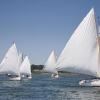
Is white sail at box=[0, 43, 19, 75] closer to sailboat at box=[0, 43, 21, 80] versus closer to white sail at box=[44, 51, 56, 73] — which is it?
sailboat at box=[0, 43, 21, 80]

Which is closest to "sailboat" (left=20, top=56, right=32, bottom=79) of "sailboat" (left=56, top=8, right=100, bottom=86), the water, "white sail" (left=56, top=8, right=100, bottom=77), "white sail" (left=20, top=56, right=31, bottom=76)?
"white sail" (left=20, top=56, right=31, bottom=76)

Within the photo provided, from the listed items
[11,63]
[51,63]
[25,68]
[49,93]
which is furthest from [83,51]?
[51,63]

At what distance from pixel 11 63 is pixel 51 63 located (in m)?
37.3

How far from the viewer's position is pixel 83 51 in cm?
4978

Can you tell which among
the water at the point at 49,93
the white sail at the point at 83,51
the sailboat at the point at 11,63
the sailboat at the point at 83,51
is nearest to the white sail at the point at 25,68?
the sailboat at the point at 11,63

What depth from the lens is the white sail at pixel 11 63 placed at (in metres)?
98.8

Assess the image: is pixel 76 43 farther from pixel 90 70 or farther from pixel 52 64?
pixel 52 64

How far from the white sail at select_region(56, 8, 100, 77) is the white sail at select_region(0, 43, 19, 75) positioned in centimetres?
4985

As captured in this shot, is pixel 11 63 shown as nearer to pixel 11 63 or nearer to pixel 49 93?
pixel 11 63

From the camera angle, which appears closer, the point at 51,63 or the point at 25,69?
the point at 25,69

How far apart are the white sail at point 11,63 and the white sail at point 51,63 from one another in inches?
1427

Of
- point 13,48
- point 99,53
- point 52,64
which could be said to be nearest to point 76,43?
point 99,53

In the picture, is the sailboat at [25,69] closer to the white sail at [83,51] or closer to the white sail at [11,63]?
the white sail at [11,63]

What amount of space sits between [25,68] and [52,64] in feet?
55.7
